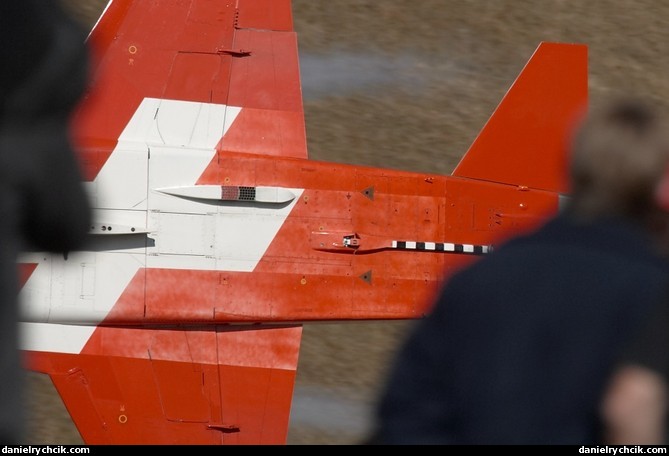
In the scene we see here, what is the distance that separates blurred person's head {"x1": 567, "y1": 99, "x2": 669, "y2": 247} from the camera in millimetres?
1754

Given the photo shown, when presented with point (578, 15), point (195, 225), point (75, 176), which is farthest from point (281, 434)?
point (75, 176)

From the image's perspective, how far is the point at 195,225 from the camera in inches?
225

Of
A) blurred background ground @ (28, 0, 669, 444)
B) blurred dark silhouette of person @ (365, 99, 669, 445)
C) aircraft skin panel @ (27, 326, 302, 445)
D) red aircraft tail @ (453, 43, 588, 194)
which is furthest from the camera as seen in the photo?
blurred background ground @ (28, 0, 669, 444)

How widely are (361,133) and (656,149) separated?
5.50m

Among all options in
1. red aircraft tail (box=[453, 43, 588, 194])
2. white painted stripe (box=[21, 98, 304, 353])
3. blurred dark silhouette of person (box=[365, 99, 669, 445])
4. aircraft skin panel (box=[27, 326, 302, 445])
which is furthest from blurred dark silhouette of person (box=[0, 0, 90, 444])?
red aircraft tail (box=[453, 43, 588, 194])

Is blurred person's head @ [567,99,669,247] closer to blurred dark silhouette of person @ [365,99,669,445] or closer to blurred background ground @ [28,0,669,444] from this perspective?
blurred dark silhouette of person @ [365,99,669,445]

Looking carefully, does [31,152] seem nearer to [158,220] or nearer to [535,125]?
[158,220]

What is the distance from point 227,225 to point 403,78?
2302 mm

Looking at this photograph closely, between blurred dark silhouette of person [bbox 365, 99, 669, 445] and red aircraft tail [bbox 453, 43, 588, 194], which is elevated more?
blurred dark silhouette of person [bbox 365, 99, 669, 445]

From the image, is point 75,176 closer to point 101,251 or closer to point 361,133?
point 101,251

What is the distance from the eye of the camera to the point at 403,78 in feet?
24.5

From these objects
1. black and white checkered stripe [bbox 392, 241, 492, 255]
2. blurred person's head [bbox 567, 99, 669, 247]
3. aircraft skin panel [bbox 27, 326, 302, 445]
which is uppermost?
blurred person's head [bbox 567, 99, 669, 247]

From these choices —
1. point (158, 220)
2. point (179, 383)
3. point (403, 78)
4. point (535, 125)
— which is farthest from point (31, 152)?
point (403, 78)

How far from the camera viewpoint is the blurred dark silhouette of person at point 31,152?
181 cm
